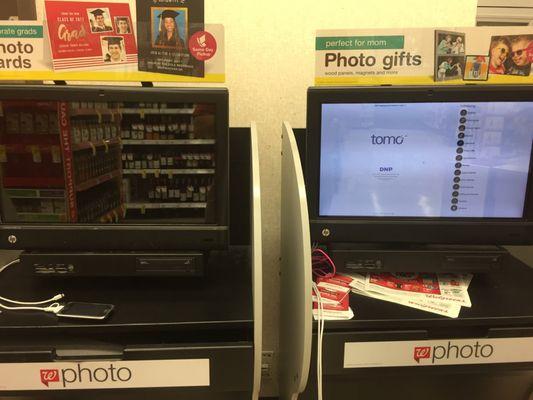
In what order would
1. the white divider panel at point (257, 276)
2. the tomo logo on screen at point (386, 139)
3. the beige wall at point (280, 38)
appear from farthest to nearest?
the beige wall at point (280, 38) < the tomo logo on screen at point (386, 139) < the white divider panel at point (257, 276)

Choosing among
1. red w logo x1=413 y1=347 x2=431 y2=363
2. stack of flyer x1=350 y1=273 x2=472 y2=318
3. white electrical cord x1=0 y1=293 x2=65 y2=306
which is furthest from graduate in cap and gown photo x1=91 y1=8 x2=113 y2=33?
red w logo x1=413 y1=347 x2=431 y2=363

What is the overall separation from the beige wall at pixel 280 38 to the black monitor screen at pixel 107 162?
1.72ft

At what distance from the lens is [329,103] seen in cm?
107

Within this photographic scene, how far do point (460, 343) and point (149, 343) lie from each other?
2.40 ft

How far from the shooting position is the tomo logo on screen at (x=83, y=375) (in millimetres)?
924

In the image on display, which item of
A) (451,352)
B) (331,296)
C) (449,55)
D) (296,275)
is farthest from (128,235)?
(449,55)

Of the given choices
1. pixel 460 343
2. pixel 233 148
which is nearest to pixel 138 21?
pixel 233 148


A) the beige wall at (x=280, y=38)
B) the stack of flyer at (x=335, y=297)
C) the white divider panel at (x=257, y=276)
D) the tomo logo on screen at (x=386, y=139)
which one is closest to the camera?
the white divider panel at (x=257, y=276)

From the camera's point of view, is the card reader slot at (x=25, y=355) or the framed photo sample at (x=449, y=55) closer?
the card reader slot at (x=25, y=355)

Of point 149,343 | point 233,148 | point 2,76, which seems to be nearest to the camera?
point 149,343

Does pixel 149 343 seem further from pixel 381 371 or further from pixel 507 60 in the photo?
pixel 507 60

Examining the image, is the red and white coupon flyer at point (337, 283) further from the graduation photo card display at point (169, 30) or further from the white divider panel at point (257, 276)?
the graduation photo card display at point (169, 30)

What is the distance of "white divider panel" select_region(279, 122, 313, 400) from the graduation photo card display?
0.32 metres

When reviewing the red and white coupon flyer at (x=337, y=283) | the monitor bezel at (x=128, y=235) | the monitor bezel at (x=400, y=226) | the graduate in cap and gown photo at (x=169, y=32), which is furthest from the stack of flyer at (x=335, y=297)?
the graduate in cap and gown photo at (x=169, y=32)
